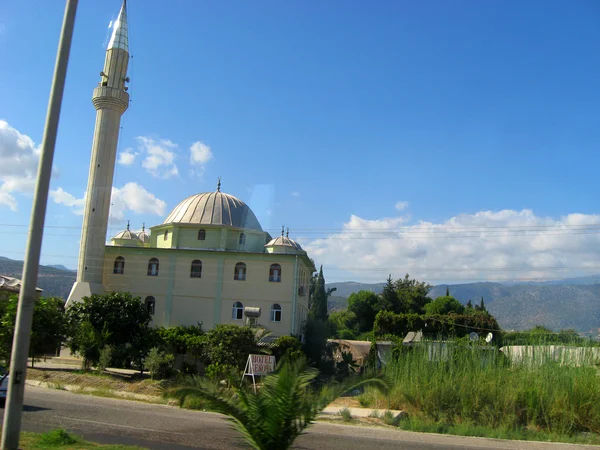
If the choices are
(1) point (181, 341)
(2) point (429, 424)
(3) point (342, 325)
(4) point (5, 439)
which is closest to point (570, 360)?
(2) point (429, 424)

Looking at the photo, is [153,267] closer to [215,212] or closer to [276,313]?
[215,212]

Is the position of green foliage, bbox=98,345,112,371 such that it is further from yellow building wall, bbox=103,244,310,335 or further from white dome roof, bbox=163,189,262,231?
white dome roof, bbox=163,189,262,231

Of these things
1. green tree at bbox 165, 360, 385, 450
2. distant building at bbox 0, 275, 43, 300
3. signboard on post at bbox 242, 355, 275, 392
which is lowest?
signboard on post at bbox 242, 355, 275, 392

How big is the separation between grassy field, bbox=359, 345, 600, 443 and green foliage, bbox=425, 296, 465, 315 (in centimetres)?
4094

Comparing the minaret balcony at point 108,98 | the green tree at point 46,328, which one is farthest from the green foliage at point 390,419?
the minaret balcony at point 108,98

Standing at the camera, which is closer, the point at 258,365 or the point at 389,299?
the point at 258,365

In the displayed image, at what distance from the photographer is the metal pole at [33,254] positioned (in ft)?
21.6

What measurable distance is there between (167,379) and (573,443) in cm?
1430

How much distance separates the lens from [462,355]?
1577 cm

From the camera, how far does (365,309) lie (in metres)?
63.3

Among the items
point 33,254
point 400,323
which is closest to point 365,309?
point 400,323

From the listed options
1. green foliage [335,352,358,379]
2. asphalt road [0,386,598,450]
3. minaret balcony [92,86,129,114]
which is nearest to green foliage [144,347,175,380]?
asphalt road [0,386,598,450]

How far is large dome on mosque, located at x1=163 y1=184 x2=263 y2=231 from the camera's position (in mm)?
37281

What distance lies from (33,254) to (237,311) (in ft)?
90.6
